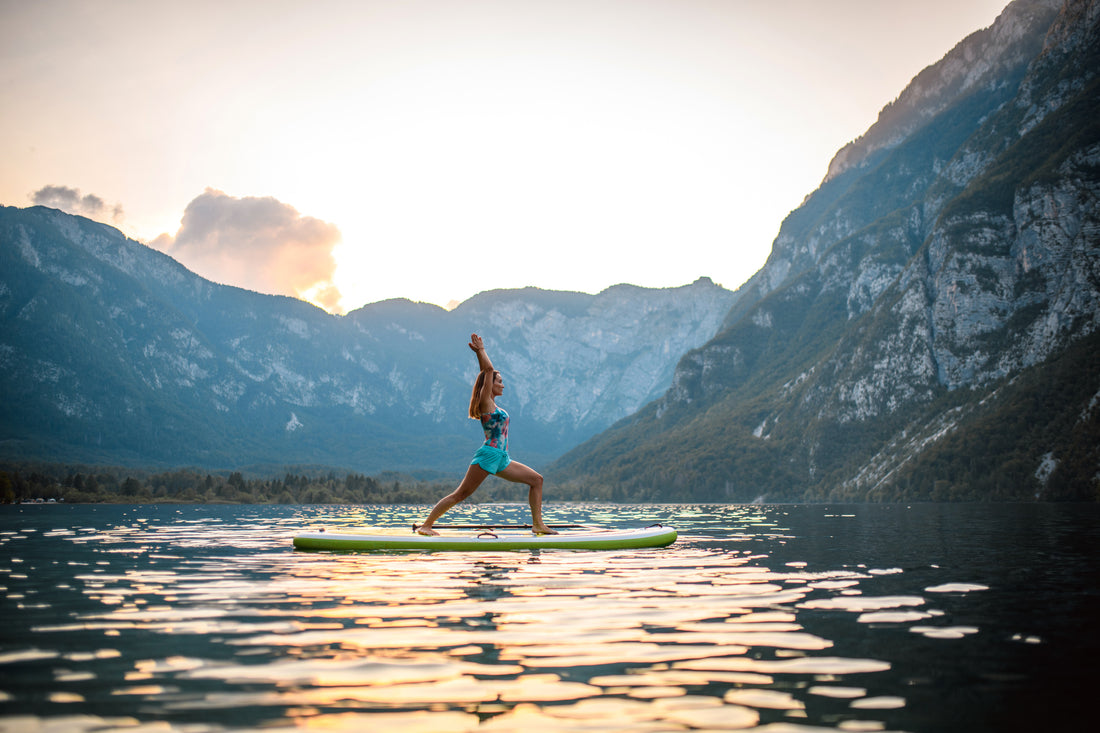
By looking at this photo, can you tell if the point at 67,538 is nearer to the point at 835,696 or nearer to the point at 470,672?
the point at 470,672

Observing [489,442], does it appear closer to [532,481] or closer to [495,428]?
[495,428]

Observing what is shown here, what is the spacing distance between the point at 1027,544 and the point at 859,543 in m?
4.41

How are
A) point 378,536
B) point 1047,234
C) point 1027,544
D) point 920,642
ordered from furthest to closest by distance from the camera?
point 1047,234
point 1027,544
point 378,536
point 920,642

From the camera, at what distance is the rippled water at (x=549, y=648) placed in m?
5.50

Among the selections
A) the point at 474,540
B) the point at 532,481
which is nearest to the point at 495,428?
the point at 532,481

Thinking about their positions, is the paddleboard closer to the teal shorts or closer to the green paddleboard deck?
the green paddleboard deck

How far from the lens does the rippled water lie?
5496 mm

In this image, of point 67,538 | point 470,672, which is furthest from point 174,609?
point 67,538

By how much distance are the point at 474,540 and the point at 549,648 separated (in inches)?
418

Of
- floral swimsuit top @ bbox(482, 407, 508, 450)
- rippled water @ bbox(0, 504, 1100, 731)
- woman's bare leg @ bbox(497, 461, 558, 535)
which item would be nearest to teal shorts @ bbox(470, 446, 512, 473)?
floral swimsuit top @ bbox(482, 407, 508, 450)

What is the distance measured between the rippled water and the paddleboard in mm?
2953

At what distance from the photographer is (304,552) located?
19.6 meters

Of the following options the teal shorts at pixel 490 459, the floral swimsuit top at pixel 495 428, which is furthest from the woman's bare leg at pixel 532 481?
the floral swimsuit top at pixel 495 428

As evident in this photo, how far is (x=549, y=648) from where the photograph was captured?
25.5 feet
